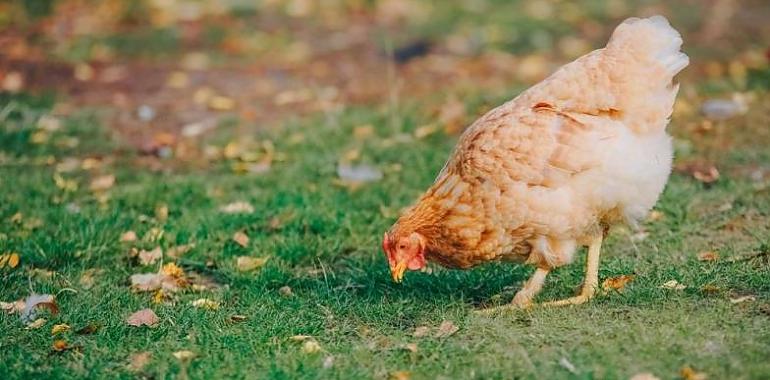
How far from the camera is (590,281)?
4457 millimetres

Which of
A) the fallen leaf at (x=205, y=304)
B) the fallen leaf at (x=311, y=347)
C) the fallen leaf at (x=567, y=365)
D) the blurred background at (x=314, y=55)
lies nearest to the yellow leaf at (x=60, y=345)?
the fallen leaf at (x=205, y=304)

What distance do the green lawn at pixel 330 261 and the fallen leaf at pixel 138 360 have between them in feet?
0.05

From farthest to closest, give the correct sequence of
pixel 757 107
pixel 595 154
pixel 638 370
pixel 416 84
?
pixel 416 84
pixel 757 107
pixel 595 154
pixel 638 370

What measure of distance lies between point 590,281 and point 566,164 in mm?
630

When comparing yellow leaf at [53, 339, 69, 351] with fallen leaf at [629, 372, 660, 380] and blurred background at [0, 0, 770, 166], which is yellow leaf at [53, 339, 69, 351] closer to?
fallen leaf at [629, 372, 660, 380]

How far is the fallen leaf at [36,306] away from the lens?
4.53m

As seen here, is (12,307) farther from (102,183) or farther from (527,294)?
(527,294)

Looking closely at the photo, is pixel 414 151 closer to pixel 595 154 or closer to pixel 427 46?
pixel 595 154

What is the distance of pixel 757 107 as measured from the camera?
7.39 metres

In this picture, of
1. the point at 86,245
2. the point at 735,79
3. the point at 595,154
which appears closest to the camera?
the point at 595,154

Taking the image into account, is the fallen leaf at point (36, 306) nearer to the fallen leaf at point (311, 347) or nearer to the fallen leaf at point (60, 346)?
the fallen leaf at point (60, 346)

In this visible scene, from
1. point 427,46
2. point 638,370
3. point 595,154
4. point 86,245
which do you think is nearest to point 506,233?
point 595,154

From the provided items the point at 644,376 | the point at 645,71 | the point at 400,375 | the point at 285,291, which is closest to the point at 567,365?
the point at 644,376

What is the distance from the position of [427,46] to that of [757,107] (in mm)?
4091
